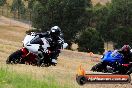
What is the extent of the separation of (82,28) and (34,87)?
75778 mm

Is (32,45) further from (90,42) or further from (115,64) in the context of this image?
(90,42)

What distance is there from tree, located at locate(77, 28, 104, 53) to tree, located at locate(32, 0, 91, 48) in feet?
20.8

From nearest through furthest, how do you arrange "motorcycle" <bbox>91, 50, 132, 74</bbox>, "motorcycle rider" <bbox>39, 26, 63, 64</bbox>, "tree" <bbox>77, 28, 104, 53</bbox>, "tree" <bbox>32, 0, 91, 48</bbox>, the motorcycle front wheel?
"motorcycle" <bbox>91, 50, 132, 74</bbox>, "motorcycle rider" <bbox>39, 26, 63, 64</bbox>, the motorcycle front wheel, "tree" <bbox>77, 28, 104, 53</bbox>, "tree" <bbox>32, 0, 91, 48</bbox>

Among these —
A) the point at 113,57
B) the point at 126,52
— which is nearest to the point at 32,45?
the point at 113,57

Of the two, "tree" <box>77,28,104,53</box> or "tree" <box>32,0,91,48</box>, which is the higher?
"tree" <box>32,0,91,48</box>

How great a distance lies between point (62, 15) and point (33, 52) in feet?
203

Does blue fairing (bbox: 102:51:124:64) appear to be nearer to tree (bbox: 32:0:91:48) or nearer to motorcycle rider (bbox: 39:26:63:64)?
motorcycle rider (bbox: 39:26:63:64)

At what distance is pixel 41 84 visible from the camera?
11055 millimetres

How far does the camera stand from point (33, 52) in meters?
20.8

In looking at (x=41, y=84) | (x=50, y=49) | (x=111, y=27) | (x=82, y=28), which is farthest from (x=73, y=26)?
(x=41, y=84)

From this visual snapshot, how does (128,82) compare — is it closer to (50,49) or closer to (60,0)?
(50,49)

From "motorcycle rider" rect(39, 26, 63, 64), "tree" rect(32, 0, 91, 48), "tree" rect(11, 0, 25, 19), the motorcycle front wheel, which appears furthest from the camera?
"tree" rect(11, 0, 25, 19)

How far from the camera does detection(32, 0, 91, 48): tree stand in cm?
8094

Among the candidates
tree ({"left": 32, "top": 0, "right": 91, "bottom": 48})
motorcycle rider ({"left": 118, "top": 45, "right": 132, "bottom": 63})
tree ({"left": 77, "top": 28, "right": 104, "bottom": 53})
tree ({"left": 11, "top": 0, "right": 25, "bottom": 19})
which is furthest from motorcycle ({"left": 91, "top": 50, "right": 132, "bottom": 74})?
tree ({"left": 11, "top": 0, "right": 25, "bottom": 19})
